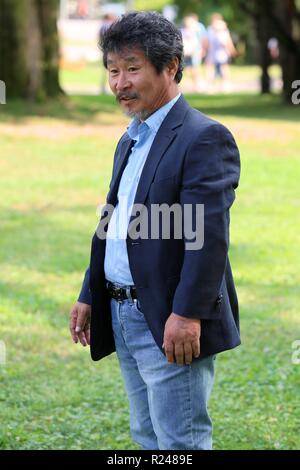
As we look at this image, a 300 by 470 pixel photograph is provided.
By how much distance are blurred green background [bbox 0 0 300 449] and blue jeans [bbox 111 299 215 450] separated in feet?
4.96

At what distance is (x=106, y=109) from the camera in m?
21.8

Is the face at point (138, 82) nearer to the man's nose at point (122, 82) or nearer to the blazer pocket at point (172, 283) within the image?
the man's nose at point (122, 82)

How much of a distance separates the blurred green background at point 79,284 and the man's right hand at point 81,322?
3.97 feet

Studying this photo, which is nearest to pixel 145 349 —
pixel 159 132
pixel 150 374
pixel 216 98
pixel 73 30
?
pixel 150 374

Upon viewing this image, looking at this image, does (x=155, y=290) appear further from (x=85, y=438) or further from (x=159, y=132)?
(x=85, y=438)

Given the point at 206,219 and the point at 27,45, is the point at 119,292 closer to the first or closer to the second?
the point at 206,219

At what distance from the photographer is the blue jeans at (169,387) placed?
146 inches

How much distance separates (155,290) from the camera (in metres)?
3.67

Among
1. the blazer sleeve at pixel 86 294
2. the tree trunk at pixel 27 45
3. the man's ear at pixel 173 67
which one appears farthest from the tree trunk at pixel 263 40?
the man's ear at pixel 173 67

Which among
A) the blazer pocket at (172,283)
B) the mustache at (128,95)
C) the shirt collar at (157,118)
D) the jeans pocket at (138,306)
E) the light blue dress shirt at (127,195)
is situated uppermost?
the mustache at (128,95)

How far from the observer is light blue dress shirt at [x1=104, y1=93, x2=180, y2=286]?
378 cm

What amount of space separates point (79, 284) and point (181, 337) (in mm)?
5172

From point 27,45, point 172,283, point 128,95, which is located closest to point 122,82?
point 128,95
